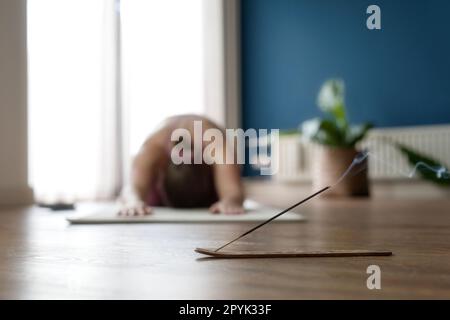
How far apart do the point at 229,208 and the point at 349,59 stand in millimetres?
2291

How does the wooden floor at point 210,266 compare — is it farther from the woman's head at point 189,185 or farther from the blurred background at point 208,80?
the blurred background at point 208,80

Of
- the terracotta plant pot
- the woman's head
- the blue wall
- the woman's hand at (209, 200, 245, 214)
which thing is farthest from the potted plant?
the woman's hand at (209, 200, 245, 214)

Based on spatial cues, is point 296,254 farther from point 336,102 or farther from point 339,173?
point 336,102

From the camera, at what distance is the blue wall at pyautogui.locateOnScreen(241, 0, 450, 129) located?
3.26 m

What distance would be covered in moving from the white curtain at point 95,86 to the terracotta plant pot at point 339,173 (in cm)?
106

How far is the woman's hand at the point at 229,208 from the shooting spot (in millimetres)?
1634

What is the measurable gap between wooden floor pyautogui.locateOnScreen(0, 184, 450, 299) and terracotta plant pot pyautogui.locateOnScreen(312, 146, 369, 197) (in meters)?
1.84

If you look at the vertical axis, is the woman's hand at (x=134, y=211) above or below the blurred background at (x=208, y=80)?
below

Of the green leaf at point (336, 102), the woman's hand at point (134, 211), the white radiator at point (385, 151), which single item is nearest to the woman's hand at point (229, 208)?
the woman's hand at point (134, 211)

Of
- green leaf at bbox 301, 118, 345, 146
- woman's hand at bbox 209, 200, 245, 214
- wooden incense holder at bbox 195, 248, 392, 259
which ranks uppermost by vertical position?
green leaf at bbox 301, 118, 345, 146

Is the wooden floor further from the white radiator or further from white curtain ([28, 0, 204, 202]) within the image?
the white radiator

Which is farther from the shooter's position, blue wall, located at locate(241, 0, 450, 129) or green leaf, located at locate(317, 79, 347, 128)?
blue wall, located at locate(241, 0, 450, 129)
